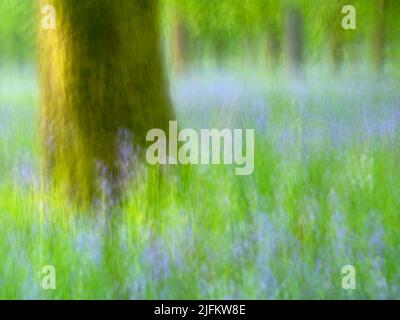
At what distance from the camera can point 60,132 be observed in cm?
405

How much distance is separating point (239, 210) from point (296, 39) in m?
1.25

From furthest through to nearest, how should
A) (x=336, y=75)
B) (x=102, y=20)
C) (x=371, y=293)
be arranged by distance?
(x=336, y=75) → (x=102, y=20) → (x=371, y=293)

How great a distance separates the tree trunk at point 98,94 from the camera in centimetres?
396

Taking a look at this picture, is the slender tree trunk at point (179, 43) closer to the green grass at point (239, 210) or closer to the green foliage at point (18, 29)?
the green grass at point (239, 210)

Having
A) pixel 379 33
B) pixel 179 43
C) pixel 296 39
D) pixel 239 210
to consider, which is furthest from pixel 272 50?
pixel 239 210

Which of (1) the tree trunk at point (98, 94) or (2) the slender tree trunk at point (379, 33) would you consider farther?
(2) the slender tree trunk at point (379, 33)

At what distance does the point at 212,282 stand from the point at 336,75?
5.29 feet

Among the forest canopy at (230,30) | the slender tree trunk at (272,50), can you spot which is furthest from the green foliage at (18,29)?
the slender tree trunk at (272,50)

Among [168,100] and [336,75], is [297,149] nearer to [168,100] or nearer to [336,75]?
[336,75]

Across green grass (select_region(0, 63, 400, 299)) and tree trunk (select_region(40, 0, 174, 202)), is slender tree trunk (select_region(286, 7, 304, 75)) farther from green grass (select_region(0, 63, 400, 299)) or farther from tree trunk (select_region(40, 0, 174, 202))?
tree trunk (select_region(40, 0, 174, 202))

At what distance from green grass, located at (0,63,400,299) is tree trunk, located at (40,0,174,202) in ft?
0.51

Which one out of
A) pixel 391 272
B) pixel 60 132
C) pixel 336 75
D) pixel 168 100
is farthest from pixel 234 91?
pixel 391 272

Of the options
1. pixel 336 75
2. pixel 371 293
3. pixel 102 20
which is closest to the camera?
pixel 371 293

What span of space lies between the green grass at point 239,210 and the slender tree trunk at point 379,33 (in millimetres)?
197
